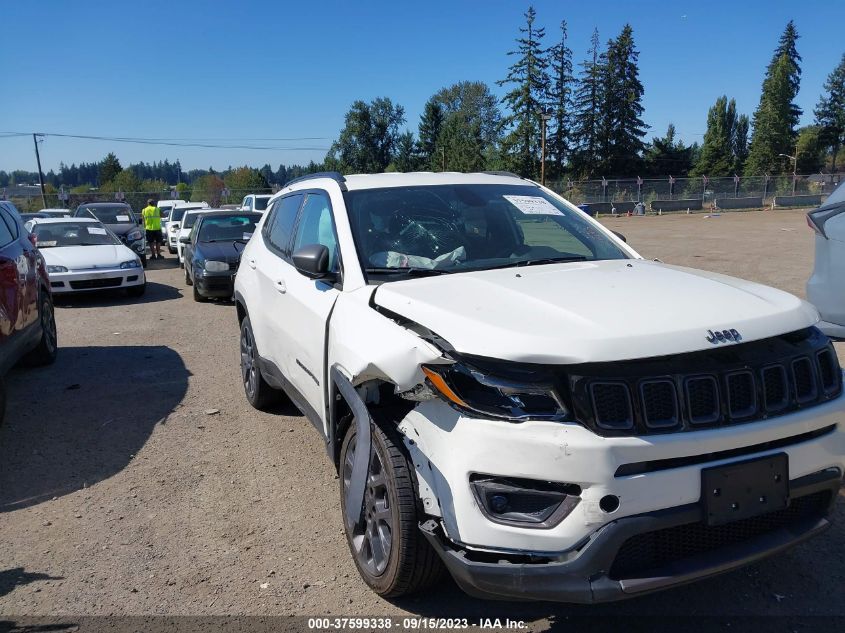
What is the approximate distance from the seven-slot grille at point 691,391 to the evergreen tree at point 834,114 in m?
103

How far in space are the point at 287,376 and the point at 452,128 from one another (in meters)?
85.1

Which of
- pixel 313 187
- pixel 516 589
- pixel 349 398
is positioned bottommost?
pixel 516 589

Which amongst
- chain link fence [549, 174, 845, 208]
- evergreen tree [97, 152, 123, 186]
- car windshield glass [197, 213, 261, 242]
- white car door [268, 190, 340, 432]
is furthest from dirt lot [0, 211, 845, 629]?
evergreen tree [97, 152, 123, 186]

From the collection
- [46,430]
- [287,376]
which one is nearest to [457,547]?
[287,376]

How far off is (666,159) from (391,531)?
8495 cm

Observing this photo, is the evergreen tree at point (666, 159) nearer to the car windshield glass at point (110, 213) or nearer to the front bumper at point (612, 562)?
the car windshield glass at point (110, 213)

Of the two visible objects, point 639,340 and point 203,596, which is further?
point 203,596

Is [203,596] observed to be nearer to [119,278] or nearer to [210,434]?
[210,434]

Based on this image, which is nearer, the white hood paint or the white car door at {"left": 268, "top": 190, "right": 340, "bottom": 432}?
the white car door at {"left": 268, "top": 190, "right": 340, "bottom": 432}

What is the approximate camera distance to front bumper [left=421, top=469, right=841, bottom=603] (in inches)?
88.2

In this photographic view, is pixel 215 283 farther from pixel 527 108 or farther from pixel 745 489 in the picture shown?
pixel 527 108

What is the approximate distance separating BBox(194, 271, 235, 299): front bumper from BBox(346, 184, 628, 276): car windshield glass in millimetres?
7769

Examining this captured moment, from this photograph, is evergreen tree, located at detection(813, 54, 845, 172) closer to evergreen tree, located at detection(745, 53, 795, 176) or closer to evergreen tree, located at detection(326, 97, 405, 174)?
evergreen tree, located at detection(745, 53, 795, 176)

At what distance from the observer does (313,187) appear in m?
4.47
